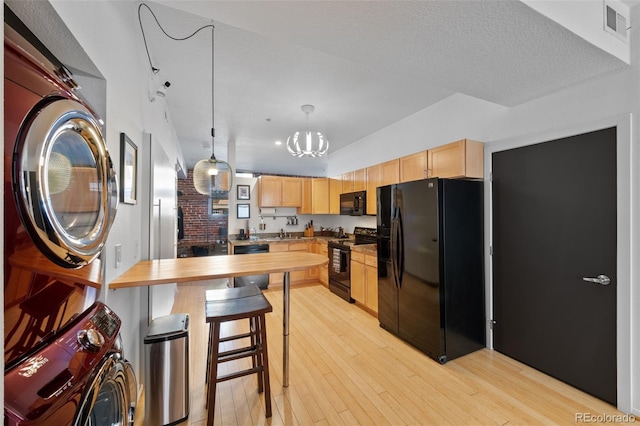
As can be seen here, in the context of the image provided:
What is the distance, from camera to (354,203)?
4.43 m

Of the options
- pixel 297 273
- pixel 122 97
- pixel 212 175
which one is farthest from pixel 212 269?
pixel 297 273

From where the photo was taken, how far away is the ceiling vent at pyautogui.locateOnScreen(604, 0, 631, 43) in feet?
5.39

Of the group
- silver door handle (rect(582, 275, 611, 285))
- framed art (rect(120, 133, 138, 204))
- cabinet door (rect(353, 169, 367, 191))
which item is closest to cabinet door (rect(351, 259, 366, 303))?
cabinet door (rect(353, 169, 367, 191))

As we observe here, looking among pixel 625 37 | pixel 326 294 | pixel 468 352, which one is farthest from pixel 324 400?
pixel 625 37

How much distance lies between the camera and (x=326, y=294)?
450cm

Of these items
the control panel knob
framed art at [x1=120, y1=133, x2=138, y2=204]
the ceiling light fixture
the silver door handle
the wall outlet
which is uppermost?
the ceiling light fixture

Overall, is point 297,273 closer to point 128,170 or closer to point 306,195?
point 306,195

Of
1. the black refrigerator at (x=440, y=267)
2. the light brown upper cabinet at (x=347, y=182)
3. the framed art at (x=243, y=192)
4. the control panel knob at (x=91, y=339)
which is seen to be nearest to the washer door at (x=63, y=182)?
the control panel knob at (x=91, y=339)

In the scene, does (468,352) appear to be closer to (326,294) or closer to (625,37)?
(326,294)

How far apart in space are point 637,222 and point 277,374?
9.71ft

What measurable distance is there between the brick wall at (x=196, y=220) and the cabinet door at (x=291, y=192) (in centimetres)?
325

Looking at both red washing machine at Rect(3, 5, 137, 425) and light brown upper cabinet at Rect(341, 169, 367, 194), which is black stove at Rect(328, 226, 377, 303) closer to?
light brown upper cabinet at Rect(341, 169, 367, 194)

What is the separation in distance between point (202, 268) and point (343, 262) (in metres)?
2.76

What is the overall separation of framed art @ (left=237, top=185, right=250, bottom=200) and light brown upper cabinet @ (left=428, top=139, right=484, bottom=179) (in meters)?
3.96
